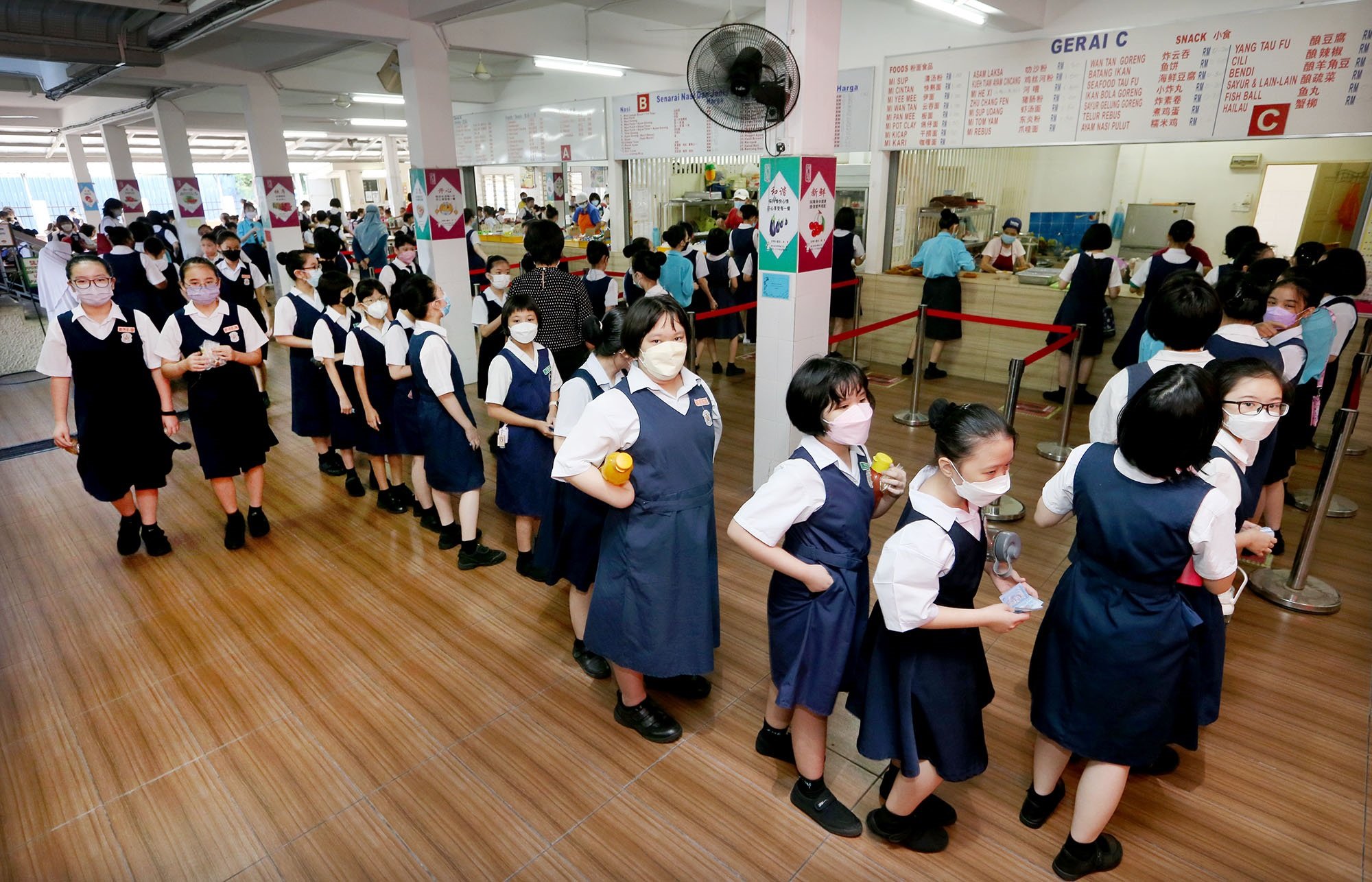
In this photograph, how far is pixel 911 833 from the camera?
214 centimetres

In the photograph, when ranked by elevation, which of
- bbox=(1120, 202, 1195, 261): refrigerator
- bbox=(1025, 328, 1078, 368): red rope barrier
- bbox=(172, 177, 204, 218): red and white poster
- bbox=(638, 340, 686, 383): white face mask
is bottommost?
bbox=(1025, 328, 1078, 368): red rope barrier

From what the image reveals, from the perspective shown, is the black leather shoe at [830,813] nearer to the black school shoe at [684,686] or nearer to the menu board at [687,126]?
the black school shoe at [684,686]

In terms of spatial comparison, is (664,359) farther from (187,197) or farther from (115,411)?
(187,197)

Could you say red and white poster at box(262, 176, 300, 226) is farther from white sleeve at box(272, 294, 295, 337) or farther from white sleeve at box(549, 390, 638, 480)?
white sleeve at box(549, 390, 638, 480)

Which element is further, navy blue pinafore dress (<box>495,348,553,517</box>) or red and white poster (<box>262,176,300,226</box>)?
red and white poster (<box>262,176,300,226</box>)

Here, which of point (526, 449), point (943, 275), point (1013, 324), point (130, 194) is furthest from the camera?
point (130, 194)

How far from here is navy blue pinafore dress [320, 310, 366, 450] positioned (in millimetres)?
4387

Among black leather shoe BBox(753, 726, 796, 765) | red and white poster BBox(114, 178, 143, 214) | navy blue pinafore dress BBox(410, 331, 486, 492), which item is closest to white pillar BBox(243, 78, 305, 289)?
red and white poster BBox(114, 178, 143, 214)

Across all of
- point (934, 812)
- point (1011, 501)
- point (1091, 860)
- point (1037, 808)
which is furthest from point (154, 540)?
point (1011, 501)

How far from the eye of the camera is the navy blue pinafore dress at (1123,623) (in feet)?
5.54

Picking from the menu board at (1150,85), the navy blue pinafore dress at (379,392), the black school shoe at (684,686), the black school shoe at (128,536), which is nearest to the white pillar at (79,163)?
the black school shoe at (128,536)

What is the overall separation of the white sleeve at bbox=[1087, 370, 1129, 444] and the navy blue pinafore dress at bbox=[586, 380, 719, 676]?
4.49 ft

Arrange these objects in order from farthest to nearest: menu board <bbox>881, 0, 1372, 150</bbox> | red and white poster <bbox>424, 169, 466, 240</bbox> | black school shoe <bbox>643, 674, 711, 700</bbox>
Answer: red and white poster <bbox>424, 169, 466, 240</bbox>, menu board <bbox>881, 0, 1372, 150</bbox>, black school shoe <bbox>643, 674, 711, 700</bbox>

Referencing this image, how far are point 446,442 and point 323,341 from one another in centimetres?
131
